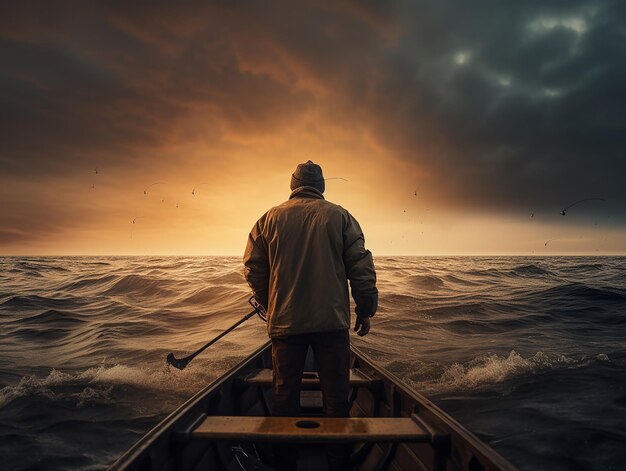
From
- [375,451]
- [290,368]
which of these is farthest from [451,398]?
[290,368]

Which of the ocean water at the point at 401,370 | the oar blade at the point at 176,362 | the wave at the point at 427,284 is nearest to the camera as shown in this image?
the oar blade at the point at 176,362

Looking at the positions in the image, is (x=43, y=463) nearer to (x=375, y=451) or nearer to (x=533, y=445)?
(x=375, y=451)

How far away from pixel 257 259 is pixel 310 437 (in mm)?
1750

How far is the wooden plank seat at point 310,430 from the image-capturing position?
2812mm

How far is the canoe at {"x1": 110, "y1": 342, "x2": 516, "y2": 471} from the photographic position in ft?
9.05

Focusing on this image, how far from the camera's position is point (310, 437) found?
2783 millimetres

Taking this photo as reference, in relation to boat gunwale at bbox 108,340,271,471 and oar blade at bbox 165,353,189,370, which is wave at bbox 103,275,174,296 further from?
boat gunwale at bbox 108,340,271,471

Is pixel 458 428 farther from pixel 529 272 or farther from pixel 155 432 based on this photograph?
pixel 529 272

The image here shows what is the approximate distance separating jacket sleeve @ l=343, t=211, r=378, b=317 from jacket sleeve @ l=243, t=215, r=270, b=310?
2.87ft

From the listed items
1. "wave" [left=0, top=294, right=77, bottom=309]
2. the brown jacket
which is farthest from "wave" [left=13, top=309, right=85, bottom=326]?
the brown jacket

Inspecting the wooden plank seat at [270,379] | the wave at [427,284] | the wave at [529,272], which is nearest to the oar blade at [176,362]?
the wooden plank seat at [270,379]

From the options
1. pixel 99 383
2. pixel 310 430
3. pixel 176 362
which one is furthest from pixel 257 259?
pixel 99 383

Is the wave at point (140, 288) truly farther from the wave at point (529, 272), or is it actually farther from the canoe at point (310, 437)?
the wave at point (529, 272)

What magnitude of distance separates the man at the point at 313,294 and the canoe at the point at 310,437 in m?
0.37
